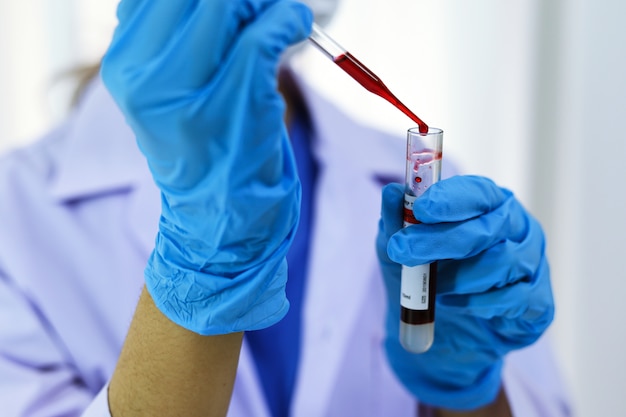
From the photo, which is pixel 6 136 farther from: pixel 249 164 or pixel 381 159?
pixel 249 164

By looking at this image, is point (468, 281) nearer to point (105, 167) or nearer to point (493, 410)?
point (493, 410)

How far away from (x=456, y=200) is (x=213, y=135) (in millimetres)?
250

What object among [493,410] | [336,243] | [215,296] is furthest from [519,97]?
[215,296]

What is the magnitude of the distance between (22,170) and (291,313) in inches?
17.9

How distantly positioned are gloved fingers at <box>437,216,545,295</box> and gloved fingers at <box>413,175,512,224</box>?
5 cm

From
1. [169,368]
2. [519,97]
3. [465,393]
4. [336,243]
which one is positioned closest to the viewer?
[169,368]

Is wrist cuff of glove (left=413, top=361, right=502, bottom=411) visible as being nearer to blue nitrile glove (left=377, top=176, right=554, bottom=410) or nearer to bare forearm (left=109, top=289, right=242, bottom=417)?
blue nitrile glove (left=377, top=176, right=554, bottom=410)

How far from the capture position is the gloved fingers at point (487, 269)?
71cm

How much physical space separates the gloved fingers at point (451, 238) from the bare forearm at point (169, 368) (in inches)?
7.0

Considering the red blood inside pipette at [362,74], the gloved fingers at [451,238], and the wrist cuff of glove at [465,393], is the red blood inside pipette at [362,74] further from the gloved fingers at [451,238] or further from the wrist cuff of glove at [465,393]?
the wrist cuff of glove at [465,393]

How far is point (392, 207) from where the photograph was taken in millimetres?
677

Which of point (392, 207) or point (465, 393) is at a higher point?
point (392, 207)

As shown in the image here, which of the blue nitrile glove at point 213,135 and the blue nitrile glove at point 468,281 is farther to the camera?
the blue nitrile glove at point 468,281

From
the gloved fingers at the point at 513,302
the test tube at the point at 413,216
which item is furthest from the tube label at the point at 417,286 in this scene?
the gloved fingers at the point at 513,302
